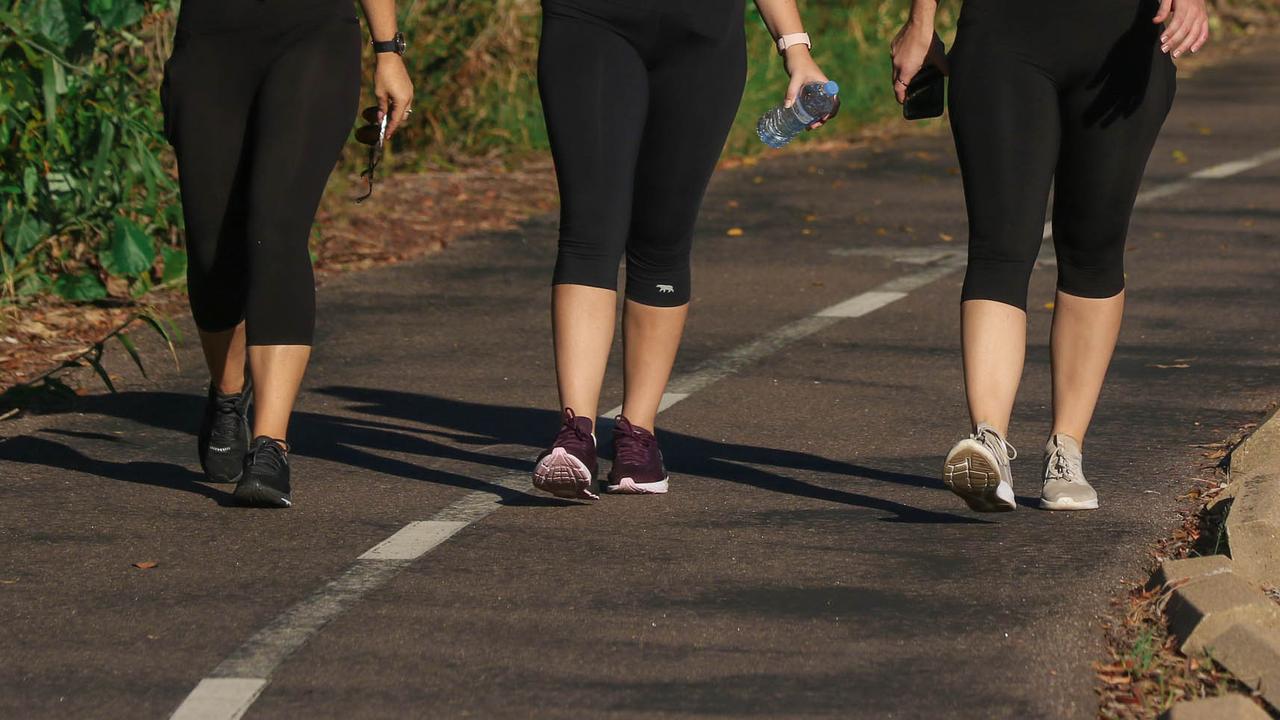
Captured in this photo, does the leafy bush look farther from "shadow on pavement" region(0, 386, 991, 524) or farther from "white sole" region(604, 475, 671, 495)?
"white sole" region(604, 475, 671, 495)

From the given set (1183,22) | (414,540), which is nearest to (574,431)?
(414,540)

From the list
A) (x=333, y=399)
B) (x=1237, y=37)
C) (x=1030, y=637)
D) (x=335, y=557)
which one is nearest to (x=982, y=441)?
(x=1030, y=637)

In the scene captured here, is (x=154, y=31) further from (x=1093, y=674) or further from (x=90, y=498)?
(x=1093, y=674)

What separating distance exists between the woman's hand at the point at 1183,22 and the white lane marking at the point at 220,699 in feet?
8.43

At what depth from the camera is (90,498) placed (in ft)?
19.7

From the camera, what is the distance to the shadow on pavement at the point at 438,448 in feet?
20.0

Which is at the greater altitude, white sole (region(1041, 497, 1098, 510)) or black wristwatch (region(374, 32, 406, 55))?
black wristwatch (region(374, 32, 406, 55))

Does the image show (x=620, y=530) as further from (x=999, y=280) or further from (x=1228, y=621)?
(x=1228, y=621)

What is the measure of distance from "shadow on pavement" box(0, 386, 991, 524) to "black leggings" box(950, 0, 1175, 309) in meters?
0.74

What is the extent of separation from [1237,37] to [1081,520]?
722 inches

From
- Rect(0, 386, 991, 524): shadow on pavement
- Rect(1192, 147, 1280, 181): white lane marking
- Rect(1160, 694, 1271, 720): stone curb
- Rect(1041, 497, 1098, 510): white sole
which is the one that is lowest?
Rect(1192, 147, 1280, 181): white lane marking

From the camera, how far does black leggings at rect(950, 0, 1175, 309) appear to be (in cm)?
538

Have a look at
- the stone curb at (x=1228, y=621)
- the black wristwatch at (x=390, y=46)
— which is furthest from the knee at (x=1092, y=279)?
the black wristwatch at (x=390, y=46)

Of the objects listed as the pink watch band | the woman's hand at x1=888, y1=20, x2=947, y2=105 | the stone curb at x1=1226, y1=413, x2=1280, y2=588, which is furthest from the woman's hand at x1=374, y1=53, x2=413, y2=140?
the stone curb at x1=1226, y1=413, x2=1280, y2=588
